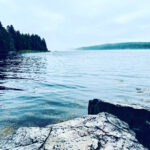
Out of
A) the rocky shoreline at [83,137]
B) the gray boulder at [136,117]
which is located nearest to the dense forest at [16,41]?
the gray boulder at [136,117]

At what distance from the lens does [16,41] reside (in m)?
95.2

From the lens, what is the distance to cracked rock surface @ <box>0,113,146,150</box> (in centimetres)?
379

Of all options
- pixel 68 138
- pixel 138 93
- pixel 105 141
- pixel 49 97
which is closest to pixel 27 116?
pixel 49 97

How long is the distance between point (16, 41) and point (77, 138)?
9967 centimetres

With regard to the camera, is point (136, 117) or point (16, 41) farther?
point (16, 41)

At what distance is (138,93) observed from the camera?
1280cm

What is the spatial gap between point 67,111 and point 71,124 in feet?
13.5

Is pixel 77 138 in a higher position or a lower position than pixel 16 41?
lower

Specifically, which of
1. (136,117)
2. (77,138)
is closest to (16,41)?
(136,117)

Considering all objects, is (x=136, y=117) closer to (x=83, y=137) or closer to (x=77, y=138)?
(x=83, y=137)

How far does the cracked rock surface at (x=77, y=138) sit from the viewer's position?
3.79m

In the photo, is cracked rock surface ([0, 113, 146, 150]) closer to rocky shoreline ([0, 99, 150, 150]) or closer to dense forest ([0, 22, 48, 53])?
rocky shoreline ([0, 99, 150, 150])

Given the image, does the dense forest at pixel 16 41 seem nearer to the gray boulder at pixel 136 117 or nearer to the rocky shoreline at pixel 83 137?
the gray boulder at pixel 136 117

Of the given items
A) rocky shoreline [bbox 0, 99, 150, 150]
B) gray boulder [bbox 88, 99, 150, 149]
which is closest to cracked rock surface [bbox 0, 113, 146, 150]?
rocky shoreline [bbox 0, 99, 150, 150]
